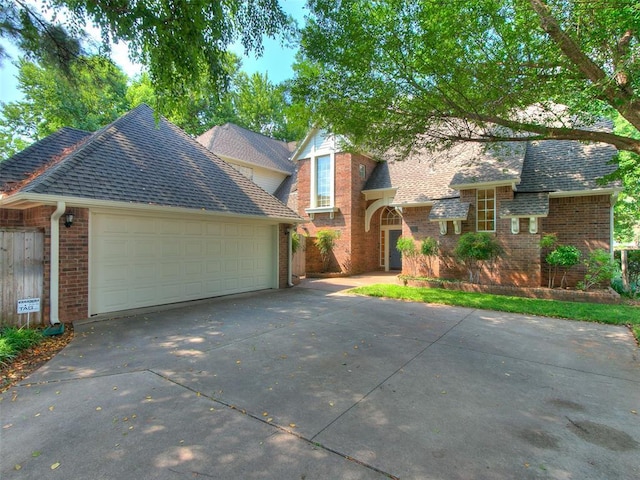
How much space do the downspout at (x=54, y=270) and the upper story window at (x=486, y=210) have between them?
39.8 feet

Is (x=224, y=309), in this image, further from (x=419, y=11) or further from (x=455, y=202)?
(x=455, y=202)

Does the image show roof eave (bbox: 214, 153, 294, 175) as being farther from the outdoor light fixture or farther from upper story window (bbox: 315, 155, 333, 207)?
the outdoor light fixture

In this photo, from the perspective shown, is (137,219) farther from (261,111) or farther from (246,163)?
(261,111)

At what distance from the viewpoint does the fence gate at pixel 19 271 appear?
5.88 m

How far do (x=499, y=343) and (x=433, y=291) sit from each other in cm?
501

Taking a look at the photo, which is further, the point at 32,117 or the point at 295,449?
the point at 32,117

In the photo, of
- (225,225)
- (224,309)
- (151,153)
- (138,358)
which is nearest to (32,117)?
(151,153)

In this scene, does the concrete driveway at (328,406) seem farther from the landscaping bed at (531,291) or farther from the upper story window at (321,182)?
the upper story window at (321,182)

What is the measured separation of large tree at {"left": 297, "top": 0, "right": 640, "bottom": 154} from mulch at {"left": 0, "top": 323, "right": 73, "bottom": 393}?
6.68 m

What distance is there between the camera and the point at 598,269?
9398 mm

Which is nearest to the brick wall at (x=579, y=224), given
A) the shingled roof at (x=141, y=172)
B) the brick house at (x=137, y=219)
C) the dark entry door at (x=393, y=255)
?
the dark entry door at (x=393, y=255)

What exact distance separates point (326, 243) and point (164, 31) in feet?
36.8

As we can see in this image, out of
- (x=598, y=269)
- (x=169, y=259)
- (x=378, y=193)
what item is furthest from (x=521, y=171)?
(x=169, y=259)

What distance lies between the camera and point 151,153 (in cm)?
918
